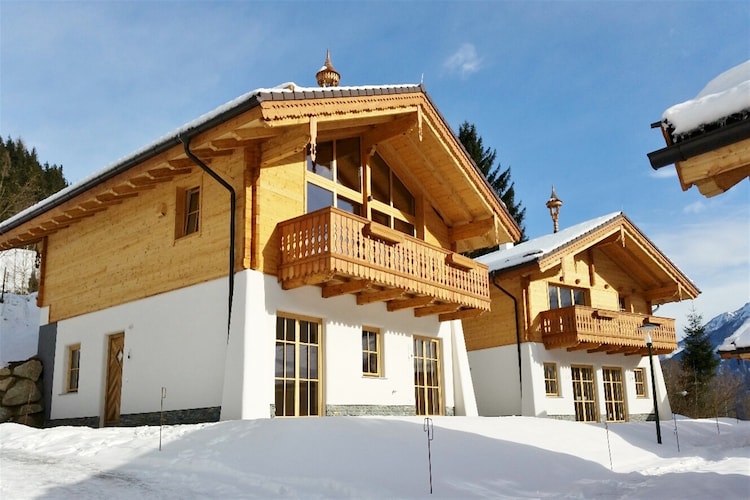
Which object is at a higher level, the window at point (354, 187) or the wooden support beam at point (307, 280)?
the window at point (354, 187)

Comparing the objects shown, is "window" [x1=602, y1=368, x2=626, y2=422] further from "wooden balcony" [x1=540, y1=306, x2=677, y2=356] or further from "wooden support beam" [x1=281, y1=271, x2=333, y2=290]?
"wooden support beam" [x1=281, y1=271, x2=333, y2=290]

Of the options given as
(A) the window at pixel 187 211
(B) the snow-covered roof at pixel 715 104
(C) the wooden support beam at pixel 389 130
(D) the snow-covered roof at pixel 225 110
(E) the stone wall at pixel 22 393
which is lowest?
(E) the stone wall at pixel 22 393

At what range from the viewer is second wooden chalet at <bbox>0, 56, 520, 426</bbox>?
12.3 meters

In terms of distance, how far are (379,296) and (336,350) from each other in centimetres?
155

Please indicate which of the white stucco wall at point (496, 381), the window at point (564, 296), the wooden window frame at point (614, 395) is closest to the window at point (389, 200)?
the white stucco wall at point (496, 381)

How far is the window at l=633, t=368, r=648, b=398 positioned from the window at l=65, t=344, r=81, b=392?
65.4ft

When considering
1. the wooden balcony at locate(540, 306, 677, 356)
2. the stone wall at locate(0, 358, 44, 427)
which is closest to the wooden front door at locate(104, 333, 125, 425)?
the stone wall at locate(0, 358, 44, 427)

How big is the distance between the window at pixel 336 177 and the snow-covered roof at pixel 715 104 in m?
8.57

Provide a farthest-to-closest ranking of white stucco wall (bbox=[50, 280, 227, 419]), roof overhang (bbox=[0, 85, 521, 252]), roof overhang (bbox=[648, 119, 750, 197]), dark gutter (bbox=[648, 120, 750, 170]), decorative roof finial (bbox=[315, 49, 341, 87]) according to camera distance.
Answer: decorative roof finial (bbox=[315, 49, 341, 87]) → white stucco wall (bbox=[50, 280, 227, 419]) → roof overhang (bbox=[0, 85, 521, 252]) → roof overhang (bbox=[648, 119, 750, 197]) → dark gutter (bbox=[648, 120, 750, 170])

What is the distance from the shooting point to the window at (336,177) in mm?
14523

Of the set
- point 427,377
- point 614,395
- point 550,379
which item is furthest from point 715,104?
point 614,395

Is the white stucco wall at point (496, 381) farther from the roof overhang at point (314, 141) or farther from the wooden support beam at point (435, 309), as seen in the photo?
the wooden support beam at point (435, 309)

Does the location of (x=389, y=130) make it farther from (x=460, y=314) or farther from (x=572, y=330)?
(x=572, y=330)

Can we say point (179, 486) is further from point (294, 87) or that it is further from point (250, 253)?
point (294, 87)
